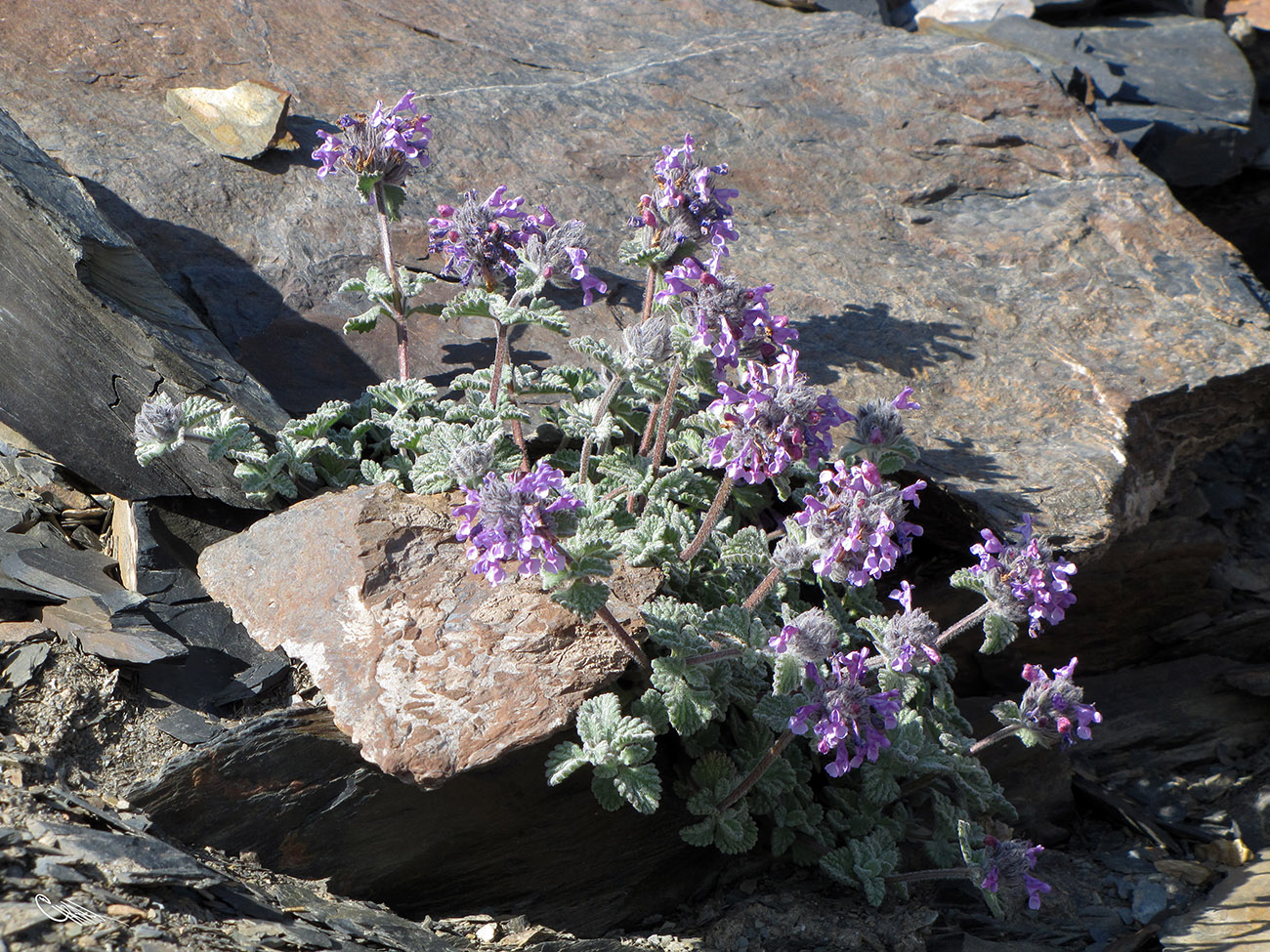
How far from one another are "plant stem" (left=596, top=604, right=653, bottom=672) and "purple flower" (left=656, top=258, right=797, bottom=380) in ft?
2.94

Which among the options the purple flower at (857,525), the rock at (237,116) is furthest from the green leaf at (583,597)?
the rock at (237,116)

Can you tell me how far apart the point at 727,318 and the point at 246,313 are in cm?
221

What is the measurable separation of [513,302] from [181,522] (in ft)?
4.53

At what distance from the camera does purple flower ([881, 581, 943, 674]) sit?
328cm

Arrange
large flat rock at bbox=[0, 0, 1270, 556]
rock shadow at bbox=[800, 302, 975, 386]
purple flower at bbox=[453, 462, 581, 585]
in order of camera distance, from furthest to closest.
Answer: rock shadow at bbox=[800, 302, 975, 386]
large flat rock at bbox=[0, 0, 1270, 556]
purple flower at bbox=[453, 462, 581, 585]

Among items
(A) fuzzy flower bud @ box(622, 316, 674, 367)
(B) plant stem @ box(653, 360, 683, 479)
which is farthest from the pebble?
(A) fuzzy flower bud @ box(622, 316, 674, 367)

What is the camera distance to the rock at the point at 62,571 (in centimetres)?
320

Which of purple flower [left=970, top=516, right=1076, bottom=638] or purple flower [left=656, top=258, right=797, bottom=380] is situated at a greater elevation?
purple flower [left=656, top=258, right=797, bottom=380]

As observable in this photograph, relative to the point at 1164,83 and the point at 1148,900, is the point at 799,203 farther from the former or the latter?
the point at 1164,83

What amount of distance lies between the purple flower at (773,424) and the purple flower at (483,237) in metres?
1.24

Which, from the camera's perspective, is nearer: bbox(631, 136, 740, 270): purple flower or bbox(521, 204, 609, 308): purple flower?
bbox(631, 136, 740, 270): purple flower

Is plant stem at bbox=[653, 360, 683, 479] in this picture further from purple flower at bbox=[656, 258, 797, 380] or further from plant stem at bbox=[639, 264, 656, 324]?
plant stem at bbox=[639, 264, 656, 324]

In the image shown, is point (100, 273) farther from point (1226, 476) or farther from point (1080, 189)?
point (1226, 476)

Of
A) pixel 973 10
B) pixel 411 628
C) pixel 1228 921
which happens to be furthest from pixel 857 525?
pixel 973 10
